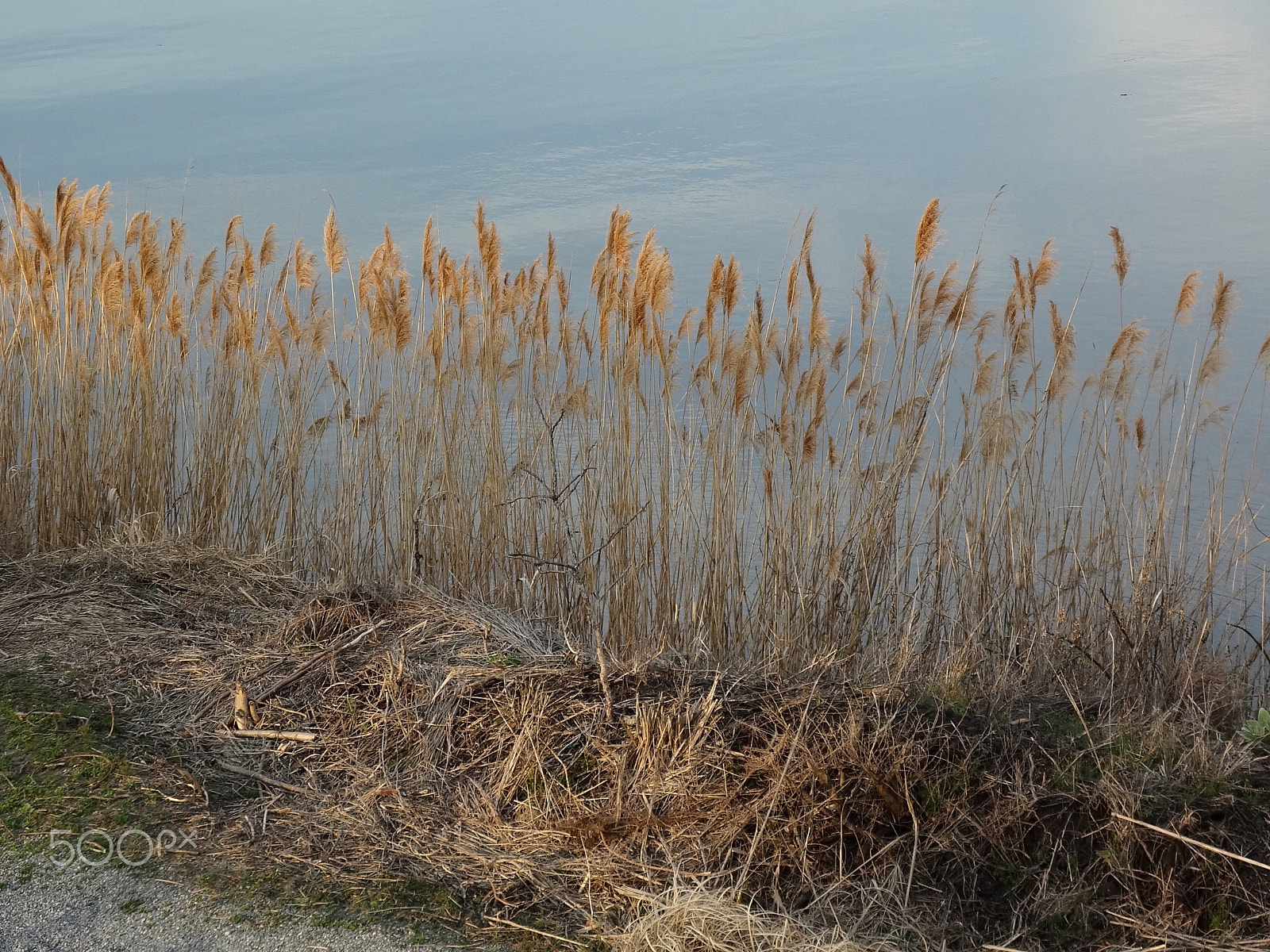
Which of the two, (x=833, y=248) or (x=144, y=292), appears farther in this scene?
(x=833, y=248)

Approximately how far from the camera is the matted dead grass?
181cm

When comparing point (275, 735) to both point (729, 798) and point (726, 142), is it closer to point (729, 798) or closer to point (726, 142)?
point (729, 798)


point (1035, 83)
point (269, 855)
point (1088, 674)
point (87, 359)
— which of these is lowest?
point (1088, 674)

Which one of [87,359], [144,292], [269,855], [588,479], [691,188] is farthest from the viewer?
[691,188]

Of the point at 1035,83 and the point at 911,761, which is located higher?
the point at 1035,83

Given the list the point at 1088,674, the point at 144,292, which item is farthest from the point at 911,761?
the point at 144,292

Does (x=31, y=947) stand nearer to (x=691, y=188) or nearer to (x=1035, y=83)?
(x=691, y=188)

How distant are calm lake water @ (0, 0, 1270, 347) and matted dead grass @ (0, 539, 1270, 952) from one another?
2073mm

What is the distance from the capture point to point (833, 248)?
611 centimetres

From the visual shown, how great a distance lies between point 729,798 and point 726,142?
283 inches

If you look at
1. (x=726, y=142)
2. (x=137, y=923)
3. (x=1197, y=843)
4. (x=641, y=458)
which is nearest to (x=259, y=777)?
(x=137, y=923)

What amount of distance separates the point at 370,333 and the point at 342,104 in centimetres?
756

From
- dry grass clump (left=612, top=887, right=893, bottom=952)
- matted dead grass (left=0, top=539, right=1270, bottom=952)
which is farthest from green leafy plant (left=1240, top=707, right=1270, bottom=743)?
dry grass clump (left=612, top=887, right=893, bottom=952)

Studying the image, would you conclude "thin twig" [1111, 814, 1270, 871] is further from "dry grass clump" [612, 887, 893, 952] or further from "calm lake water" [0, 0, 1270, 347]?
"calm lake water" [0, 0, 1270, 347]
